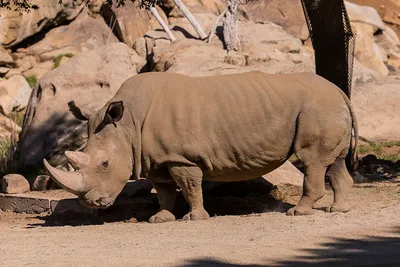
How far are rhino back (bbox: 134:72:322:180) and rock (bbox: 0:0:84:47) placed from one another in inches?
509

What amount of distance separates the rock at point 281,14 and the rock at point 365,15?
2.95 meters

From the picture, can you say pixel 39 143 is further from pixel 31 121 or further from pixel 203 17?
pixel 203 17

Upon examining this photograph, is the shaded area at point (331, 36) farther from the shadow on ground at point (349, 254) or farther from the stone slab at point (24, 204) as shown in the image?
the shadow on ground at point (349, 254)

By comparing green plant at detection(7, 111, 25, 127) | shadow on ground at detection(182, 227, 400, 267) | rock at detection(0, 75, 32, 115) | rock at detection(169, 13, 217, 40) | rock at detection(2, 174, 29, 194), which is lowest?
green plant at detection(7, 111, 25, 127)

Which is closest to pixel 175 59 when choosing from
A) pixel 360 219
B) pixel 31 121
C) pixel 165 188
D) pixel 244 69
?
pixel 244 69

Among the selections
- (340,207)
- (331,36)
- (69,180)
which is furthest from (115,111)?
(331,36)

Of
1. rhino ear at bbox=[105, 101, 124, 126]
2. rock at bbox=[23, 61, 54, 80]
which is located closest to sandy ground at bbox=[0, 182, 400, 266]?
rhino ear at bbox=[105, 101, 124, 126]

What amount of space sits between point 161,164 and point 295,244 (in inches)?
94.5

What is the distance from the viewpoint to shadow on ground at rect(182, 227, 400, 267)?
7387mm

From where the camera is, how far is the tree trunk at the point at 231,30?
18.7 metres

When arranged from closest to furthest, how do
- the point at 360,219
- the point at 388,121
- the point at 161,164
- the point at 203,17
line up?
1. the point at 360,219
2. the point at 161,164
3. the point at 388,121
4. the point at 203,17

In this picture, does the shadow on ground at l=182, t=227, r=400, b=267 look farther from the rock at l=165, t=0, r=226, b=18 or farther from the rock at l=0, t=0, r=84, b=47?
the rock at l=165, t=0, r=226, b=18

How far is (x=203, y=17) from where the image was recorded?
71.1 ft

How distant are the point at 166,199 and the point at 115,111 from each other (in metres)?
1.23
